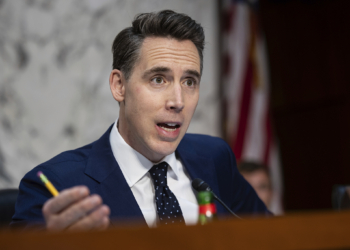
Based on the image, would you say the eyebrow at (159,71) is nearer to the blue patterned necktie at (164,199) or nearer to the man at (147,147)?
the man at (147,147)

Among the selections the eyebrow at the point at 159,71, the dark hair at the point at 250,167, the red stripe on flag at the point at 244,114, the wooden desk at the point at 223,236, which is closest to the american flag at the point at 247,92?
the red stripe on flag at the point at 244,114

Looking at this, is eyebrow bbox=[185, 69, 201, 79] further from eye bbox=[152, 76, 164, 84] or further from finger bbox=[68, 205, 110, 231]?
finger bbox=[68, 205, 110, 231]

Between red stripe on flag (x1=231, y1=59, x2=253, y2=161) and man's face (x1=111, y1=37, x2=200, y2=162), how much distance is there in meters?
1.79

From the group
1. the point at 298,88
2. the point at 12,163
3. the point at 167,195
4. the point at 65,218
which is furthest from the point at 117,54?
the point at 298,88

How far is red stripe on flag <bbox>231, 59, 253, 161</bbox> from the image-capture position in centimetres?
332

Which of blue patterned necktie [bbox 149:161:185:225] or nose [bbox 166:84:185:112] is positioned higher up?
nose [bbox 166:84:185:112]

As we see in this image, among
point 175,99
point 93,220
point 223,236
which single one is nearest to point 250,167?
point 175,99

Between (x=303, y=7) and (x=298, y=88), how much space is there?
78cm

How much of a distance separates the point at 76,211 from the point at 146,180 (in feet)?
2.54

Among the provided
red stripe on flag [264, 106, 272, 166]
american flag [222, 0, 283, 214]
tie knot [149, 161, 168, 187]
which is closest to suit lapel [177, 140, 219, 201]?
tie knot [149, 161, 168, 187]

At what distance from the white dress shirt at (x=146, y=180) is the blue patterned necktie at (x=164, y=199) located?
0.03m

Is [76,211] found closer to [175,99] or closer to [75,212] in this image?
[75,212]

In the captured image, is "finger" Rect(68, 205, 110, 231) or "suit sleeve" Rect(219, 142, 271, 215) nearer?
"finger" Rect(68, 205, 110, 231)

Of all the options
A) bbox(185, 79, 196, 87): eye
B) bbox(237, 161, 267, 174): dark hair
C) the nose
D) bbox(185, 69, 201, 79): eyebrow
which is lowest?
bbox(237, 161, 267, 174): dark hair
